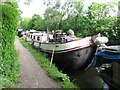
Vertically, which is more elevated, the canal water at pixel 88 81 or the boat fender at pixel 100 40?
the boat fender at pixel 100 40

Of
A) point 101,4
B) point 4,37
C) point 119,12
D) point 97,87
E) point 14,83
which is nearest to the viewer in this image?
point 4,37

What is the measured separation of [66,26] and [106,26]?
7337 mm

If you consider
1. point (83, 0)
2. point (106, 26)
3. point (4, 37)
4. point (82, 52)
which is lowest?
point (82, 52)

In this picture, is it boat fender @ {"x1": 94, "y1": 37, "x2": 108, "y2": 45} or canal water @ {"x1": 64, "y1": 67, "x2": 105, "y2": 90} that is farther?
boat fender @ {"x1": 94, "y1": 37, "x2": 108, "y2": 45}

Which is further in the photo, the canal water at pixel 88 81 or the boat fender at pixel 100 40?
the boat fender at pixel 100 40

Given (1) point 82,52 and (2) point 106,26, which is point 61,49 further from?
(2) point 106,26

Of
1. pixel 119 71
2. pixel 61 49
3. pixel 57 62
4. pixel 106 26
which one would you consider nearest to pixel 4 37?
pixel 119 71

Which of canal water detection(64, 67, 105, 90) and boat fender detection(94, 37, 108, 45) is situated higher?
boat fender detection(94, 37, 108, 45)

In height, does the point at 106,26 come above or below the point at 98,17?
below

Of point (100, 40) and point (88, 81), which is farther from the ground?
point (100, 40)

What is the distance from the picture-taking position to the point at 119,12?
13766mm

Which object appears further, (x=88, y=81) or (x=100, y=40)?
(x=100, y=40)

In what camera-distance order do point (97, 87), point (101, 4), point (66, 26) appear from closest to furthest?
1. point (97, 87)
2. point (101, 4)
3. point (66, 26)

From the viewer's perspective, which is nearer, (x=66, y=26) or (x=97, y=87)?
(x=97, y=87)
